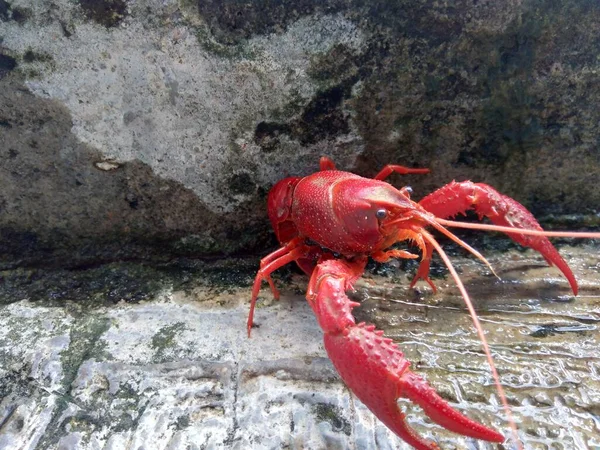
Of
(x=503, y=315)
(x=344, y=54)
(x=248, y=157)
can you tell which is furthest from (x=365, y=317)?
(x=344, y=54)

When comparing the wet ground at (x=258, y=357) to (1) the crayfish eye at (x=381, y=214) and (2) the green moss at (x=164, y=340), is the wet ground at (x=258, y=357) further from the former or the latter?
(1) the crayfish eye at (x=381, y=214)

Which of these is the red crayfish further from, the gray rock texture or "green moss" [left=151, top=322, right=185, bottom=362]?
"green moss" [left=151, top=322, right=185, bottom=362]

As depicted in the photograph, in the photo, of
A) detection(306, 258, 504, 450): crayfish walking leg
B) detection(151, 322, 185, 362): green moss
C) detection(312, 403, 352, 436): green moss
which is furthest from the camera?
detection(151, 322, 185, 362): green moss

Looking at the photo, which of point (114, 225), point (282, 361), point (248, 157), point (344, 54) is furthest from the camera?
point (114, 225)

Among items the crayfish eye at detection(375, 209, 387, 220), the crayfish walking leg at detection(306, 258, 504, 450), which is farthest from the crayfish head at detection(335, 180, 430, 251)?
the crayfish walking leg at detection(306, 258, 504, 450)

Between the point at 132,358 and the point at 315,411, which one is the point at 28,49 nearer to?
the point at 132,358

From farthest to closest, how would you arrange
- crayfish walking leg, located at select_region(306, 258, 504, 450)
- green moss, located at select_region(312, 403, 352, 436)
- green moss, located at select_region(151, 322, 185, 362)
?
green moss, located at select_region(151, 322, 185, 362) → green moss, located at select_region(312, 403, 352, 436) → crayfish walking leg, located at select_region(306, 258, 504, 450)

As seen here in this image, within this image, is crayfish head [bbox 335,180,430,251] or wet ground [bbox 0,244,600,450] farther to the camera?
crayfish head [bbox 335,180,430,251]
